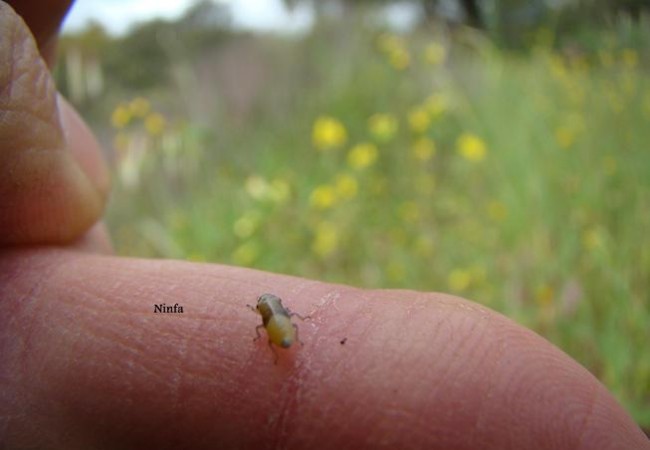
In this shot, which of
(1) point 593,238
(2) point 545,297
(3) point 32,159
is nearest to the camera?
(3) point 32,159

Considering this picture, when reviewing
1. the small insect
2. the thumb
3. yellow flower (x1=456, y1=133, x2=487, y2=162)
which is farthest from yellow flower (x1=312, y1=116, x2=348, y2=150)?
the small insect

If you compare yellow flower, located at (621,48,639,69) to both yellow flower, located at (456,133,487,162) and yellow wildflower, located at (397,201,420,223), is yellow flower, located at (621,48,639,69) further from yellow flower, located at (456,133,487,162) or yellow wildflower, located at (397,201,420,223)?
yellow wildflower, located at (397,201,420,223)

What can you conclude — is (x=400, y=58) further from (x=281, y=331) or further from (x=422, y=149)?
(x=281, y=331)

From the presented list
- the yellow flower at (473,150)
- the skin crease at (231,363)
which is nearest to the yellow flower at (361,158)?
the yellow flower at (473,150)

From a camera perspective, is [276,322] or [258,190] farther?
[258,190]

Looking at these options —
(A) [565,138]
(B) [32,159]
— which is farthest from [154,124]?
(B) [32,159]

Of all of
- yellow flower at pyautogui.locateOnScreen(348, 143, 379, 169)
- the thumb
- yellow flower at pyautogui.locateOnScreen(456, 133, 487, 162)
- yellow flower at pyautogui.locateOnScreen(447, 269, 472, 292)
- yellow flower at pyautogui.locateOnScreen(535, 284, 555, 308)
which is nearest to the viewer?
the thumb

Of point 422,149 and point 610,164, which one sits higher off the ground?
point 610,164
